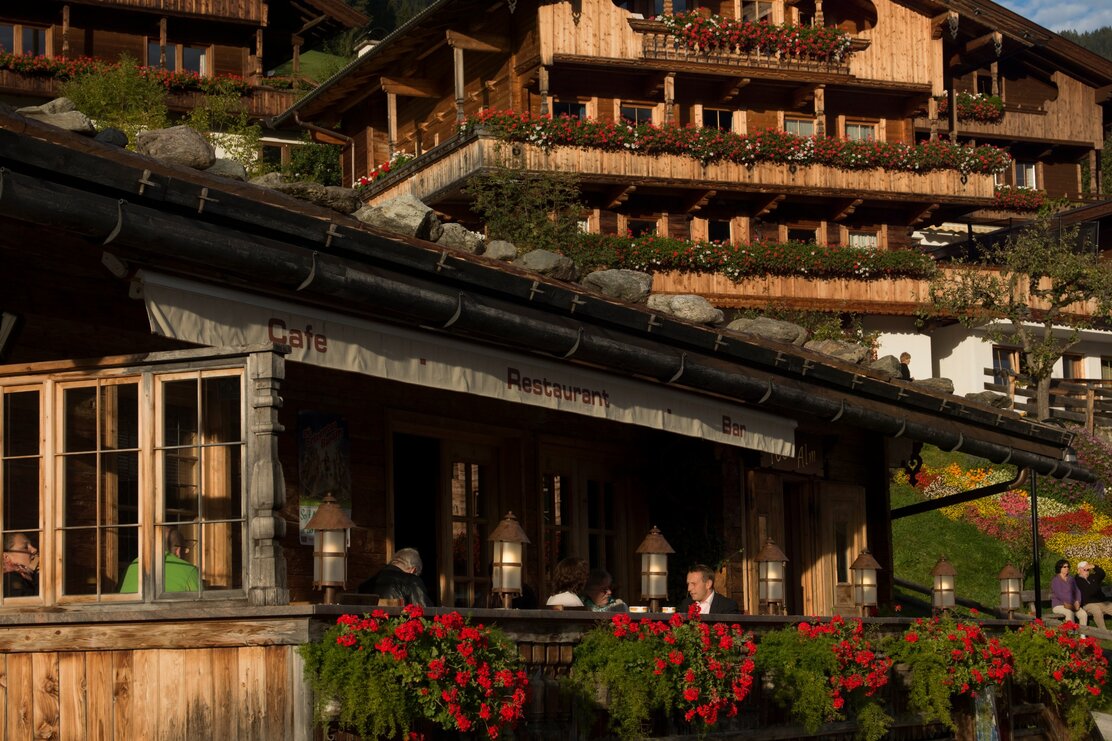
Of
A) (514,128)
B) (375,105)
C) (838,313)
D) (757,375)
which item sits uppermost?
(375,105)

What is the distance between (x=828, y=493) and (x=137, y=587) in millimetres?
9195

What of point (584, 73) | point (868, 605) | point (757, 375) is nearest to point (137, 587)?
point (757, 375)

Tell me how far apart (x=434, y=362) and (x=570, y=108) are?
29953 millimetres

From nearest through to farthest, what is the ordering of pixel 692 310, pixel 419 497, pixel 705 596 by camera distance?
pixel 705 596, pixel 419 497, pixel 692 310

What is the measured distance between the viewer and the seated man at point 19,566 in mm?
8398

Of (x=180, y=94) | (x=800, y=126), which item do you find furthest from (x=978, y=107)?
(x=180, y=94)

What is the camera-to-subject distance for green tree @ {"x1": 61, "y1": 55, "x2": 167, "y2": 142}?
3516cm

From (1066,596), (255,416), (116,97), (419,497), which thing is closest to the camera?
(255,416)

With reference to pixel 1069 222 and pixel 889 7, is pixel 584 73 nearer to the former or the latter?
pixel 889 7

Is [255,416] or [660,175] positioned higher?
[660,175]

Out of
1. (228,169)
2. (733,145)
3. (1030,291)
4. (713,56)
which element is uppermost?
(713,56)

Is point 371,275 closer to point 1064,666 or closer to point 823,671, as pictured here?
point 823,671

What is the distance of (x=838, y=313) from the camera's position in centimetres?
3962

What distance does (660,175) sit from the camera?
37688 mm
